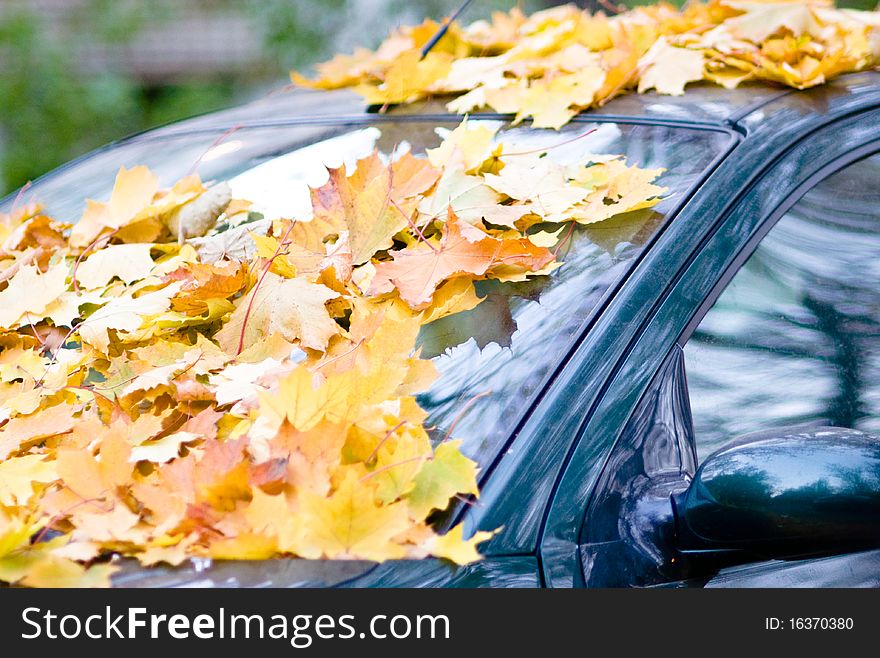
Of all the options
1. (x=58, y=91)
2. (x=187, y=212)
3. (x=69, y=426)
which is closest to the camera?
(x=69, y=426)

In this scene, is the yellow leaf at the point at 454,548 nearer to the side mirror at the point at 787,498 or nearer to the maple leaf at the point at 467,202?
the side mirror at the point at 787,498

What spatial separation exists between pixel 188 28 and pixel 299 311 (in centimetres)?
844

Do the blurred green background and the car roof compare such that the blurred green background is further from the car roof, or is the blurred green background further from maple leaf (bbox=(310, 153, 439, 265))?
maple leaf (bbox=(310, 153, 439, 265))

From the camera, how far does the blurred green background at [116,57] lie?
269 inches

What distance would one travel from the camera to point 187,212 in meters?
1.96

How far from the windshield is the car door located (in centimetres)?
10

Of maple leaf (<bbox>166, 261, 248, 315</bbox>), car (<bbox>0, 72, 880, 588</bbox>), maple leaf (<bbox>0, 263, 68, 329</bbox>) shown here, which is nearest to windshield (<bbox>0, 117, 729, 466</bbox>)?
car (<bbox>0, 72, 880, 588</bbox>)

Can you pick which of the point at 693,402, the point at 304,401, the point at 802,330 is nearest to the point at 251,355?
the point at 304,401

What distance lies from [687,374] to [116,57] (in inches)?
306
